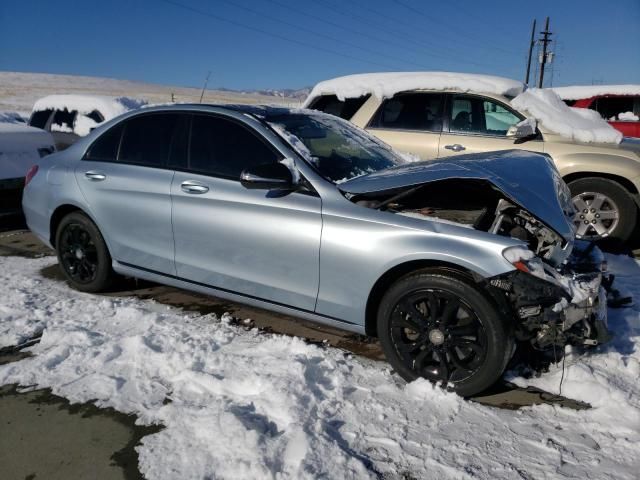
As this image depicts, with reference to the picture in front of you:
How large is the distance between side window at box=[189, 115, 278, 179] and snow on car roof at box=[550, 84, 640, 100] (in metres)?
11.9

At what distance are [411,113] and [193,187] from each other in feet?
12.6

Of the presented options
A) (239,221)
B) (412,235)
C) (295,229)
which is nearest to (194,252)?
(239,221)

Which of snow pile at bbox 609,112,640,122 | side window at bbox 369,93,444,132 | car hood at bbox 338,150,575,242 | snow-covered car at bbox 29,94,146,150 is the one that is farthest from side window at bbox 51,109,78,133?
snow pile at bbox 609,112,640,122

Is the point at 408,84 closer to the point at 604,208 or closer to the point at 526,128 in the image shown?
the point at 526,128

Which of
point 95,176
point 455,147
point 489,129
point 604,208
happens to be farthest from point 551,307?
point 489,129

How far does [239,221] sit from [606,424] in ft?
7.77

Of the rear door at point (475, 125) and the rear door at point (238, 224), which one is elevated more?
the rear door at point (475, 125)

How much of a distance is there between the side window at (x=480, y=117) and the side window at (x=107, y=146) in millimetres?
3933

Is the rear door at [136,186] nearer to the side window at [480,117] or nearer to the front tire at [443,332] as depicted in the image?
the front tire at [443,332]

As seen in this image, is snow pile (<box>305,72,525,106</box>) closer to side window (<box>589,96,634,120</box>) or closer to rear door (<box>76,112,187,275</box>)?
rear door (<box>76,112,187,275</box>)

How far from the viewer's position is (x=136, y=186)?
13.0 ft

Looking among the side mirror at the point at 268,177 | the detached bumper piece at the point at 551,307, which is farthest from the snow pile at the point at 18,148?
the detached bumper piece at the point at 551,307

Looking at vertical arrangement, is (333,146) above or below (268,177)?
above

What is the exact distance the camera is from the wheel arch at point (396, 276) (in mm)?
2832
